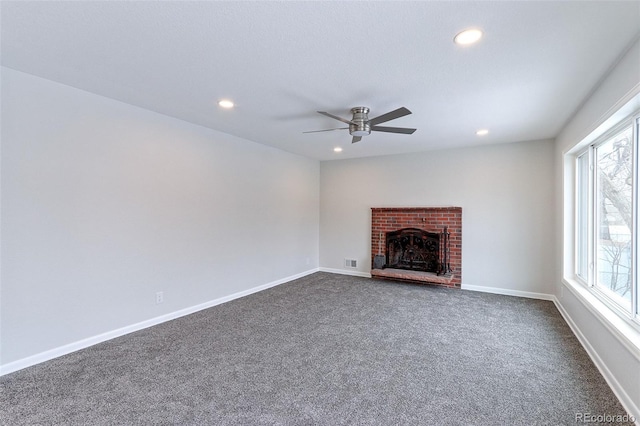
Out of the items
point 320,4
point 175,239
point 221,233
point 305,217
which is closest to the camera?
point 320,4

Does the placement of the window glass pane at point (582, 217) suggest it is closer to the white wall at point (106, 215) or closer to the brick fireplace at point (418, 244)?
the brick fireplace at point (418, 244)

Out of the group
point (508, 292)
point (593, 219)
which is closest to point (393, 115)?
point (593, 219)

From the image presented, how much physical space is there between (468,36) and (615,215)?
2113mm

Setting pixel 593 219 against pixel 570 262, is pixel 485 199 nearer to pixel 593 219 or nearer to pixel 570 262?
pixel 570 262

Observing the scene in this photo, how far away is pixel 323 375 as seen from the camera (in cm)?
232

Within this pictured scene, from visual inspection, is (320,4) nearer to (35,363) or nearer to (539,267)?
(35,363)

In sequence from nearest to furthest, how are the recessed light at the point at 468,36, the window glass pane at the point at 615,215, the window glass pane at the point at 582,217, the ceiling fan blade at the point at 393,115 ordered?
the recessed light at the point at 468,36
the window glass pane at the point at 615,215
the ceiling fan blade at the point at 393,115
the window glass pane at the point at 582,217

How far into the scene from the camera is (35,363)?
2.48m

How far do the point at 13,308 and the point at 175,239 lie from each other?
58.5 inches

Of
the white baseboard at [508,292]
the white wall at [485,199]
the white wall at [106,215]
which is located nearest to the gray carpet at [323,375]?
the white wall at [106,215]

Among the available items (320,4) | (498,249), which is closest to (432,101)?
(320,4)

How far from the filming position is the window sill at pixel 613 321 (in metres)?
1.92

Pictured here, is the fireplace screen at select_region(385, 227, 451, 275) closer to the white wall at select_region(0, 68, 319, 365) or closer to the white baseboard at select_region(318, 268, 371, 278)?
the white baseboard at select_region(318, 268, 371, 278)

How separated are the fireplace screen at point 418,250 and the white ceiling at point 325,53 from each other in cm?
241
